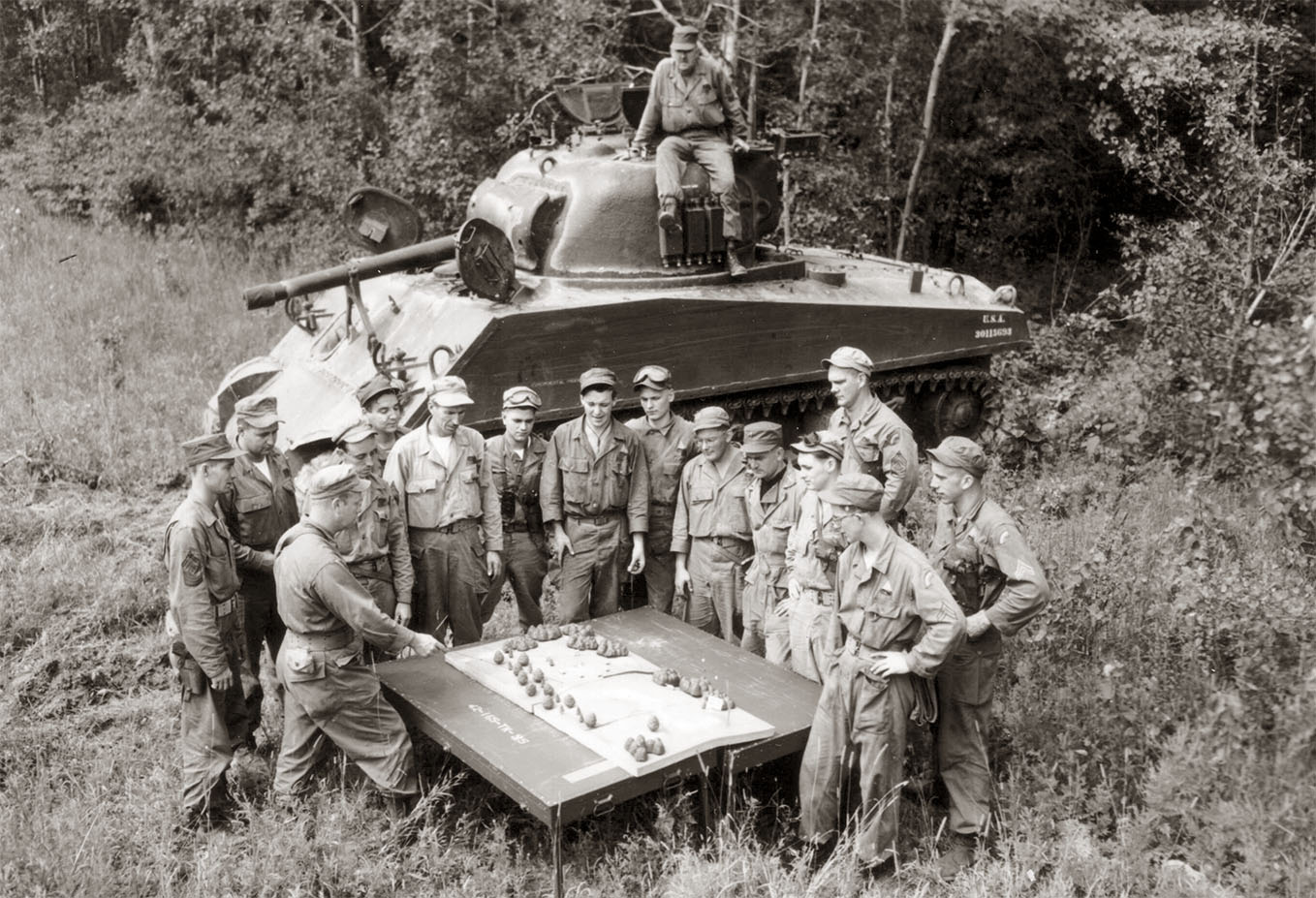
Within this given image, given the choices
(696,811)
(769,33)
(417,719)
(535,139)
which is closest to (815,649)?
(696,811)

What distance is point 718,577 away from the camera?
7277mm

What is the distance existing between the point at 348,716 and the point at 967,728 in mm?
2653

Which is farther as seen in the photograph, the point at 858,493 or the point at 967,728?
the point at 967,728

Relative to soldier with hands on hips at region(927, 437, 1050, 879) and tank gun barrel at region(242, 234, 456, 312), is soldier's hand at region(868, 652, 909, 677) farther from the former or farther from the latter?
tank gun barrel at region(242, 234, 456, 312)

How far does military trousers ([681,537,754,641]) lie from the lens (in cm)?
724

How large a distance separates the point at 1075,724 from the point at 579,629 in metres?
2.43

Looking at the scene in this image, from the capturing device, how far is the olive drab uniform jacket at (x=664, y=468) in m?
Result: 7.60

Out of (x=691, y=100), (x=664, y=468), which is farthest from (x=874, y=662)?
(x=691, y=100)

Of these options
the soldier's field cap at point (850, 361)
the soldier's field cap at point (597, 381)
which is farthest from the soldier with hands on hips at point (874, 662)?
the soldier's field cap at point (597, 381)

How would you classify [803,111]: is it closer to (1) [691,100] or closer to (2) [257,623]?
(1) [691,100]

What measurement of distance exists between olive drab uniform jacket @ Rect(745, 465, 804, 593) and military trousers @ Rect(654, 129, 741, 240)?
127 inches

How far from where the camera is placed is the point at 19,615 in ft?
25.5

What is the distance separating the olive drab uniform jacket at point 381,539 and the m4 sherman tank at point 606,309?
5.79 ft

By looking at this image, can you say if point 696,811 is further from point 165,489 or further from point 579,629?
point 165,489
